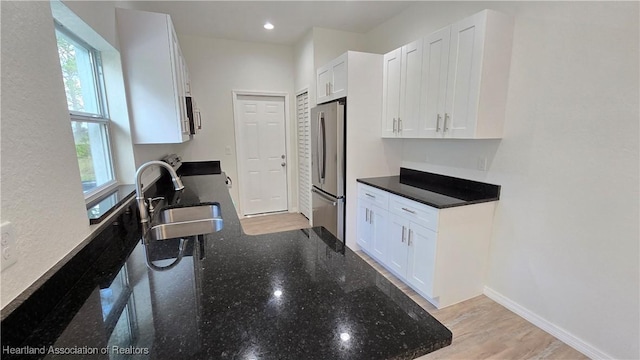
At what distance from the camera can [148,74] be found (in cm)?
203

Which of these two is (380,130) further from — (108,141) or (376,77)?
(108,141)

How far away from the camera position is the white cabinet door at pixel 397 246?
2.42 meters

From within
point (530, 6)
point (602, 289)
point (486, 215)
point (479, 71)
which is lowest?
point (602, 289)

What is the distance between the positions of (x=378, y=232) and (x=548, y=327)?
55.8 inches

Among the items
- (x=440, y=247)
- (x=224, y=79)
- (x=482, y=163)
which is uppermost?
(x=224, y=79)

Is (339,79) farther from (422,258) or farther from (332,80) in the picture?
(422,258)

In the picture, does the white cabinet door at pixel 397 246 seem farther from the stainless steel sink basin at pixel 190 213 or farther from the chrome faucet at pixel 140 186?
the chrome faucet at pixel 140 186

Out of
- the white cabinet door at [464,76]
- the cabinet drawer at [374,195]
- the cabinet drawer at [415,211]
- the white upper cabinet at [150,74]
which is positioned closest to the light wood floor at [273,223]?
the cabinet drawer at [374,195]

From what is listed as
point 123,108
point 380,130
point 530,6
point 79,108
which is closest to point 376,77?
point 380,130

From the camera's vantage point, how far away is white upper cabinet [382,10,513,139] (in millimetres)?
1945

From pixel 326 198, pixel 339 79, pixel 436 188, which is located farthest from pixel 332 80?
pixel 436 188

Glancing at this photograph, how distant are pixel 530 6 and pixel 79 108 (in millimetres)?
2965

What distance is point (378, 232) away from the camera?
109 inches

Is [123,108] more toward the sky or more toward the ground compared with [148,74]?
more toward the ground
